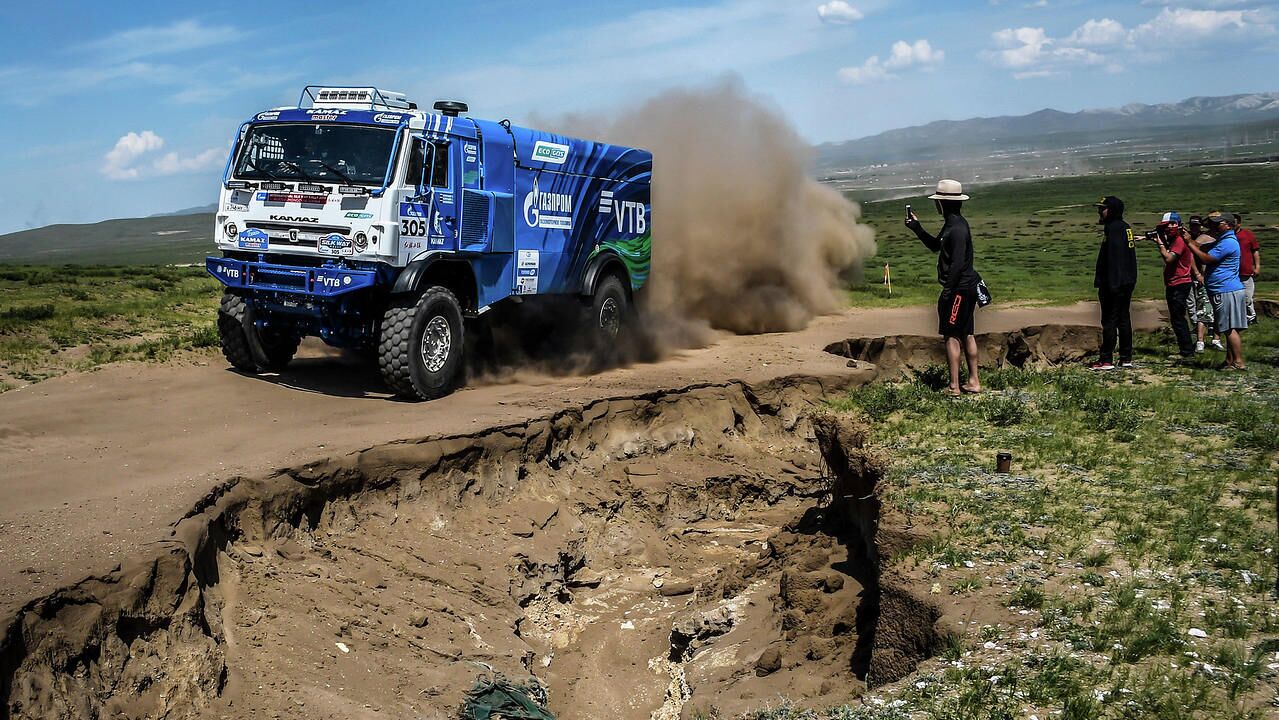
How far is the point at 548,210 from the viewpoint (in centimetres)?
1332

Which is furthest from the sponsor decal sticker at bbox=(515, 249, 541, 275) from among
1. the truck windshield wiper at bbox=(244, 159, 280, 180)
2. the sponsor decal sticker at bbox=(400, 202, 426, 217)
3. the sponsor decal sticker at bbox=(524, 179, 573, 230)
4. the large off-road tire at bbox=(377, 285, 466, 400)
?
the truck windshield wiper at bbox=(244, 159, 280, 180)

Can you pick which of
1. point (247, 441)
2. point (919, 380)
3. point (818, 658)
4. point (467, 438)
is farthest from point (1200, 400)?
point (247, 441)

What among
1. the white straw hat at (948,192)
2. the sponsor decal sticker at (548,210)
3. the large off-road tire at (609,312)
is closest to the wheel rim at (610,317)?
the large off-road tire at (609,312)

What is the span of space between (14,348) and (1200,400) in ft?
45.0

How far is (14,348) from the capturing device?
42.6 feet

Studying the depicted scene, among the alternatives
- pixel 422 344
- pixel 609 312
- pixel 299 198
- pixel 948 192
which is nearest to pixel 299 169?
pixel 299 198

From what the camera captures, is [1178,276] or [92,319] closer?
[1178,276]

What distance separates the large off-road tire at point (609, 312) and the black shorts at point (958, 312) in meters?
4.94

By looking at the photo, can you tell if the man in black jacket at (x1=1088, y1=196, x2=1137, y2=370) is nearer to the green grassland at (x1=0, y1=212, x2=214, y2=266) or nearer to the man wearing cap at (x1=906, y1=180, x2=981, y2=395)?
the man wearing cap at (x1=906, y1=180, x2=981, y2=395)

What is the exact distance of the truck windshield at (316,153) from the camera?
35.9ft

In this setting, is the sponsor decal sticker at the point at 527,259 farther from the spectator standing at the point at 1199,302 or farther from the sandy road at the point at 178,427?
the spectator standing at the point at 1199,302

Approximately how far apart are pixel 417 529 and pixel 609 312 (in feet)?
20.9

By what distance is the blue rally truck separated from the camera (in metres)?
10.8

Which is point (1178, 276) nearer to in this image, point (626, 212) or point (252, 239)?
point (626, 212)
